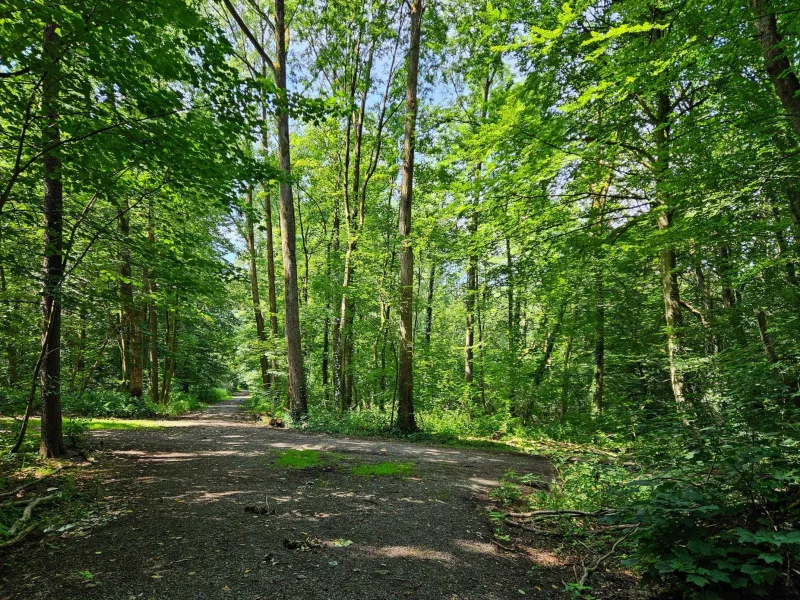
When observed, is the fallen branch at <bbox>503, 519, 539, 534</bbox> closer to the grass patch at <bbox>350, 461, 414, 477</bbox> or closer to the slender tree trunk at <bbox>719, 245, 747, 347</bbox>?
the grass patch at <bbox>350, 461, 414, 477</bbox>

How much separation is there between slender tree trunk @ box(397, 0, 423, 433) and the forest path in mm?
4499

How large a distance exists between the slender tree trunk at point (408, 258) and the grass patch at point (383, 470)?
13.2 feet

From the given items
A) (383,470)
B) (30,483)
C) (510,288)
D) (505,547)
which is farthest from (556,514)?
(510,288)

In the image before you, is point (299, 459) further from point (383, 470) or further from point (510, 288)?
point (510, 288)

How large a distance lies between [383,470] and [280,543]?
2895 mm

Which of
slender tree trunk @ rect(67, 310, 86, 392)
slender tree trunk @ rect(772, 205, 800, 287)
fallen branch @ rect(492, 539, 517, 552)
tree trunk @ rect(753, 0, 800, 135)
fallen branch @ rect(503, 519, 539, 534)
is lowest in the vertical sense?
fallen branch @ rect(503, 519, 539, 534)

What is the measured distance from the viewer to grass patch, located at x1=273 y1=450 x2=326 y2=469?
6.04m

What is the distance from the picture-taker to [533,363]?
45.6 feet

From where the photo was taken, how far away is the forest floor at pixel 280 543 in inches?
106

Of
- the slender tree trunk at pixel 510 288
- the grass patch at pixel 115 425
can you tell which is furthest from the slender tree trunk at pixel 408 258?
the grass patch at pixel 115 425

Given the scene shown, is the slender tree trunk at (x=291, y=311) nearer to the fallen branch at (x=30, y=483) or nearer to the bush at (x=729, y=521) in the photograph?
the fallen branch at (x=30, y=483)

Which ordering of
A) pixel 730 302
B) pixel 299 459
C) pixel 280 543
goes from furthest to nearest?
pixel 730 302
pixel 299 459
pixel 280 543

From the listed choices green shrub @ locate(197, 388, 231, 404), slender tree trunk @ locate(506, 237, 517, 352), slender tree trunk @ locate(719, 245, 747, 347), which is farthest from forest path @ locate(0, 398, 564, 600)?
green shrub @ locate(197, 388, 231, 404)

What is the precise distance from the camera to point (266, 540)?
340 cm
